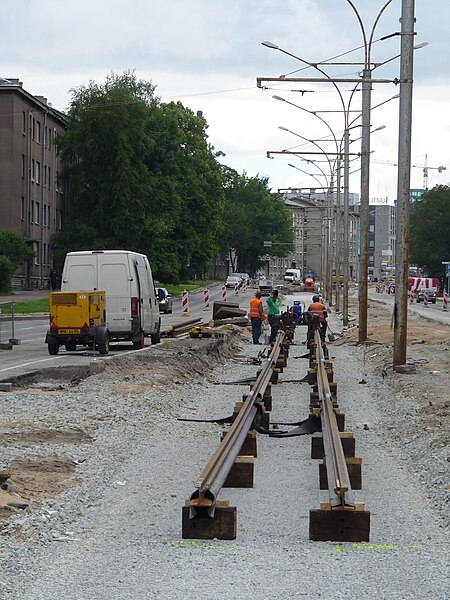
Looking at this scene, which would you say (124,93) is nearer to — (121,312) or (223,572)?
(121,312)

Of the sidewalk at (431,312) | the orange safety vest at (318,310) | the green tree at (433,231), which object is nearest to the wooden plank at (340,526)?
the orange safety vest at (318,310)

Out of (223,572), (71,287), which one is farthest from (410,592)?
(71,287)

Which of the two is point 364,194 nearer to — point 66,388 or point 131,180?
point 66,388

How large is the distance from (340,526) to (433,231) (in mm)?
115096

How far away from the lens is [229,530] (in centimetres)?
795

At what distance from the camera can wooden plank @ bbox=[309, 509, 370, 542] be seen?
7.95 m

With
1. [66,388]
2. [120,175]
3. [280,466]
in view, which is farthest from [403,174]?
[120,175]

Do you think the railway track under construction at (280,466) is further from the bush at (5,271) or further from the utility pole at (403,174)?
the bush at (5,271)

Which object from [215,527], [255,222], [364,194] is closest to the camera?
[215,527]

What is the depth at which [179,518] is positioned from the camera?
28.8ft

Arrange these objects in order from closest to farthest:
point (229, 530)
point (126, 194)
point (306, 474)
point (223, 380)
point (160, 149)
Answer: point (229, 530) → point (306, 474) → point (223, 380) → point (126, 194) → point (160, 149)

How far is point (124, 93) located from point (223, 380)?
2393 inches

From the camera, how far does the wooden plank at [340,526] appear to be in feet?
26.1

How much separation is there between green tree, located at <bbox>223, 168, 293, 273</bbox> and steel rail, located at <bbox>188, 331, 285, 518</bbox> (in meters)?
144
